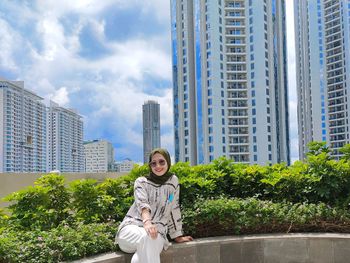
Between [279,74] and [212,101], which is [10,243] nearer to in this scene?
[212,101]

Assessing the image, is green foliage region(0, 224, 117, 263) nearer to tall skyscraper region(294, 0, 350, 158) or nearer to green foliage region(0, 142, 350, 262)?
green foliage region(0, 142, 350, 262)

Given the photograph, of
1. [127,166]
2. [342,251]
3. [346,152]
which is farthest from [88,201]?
[127,166]

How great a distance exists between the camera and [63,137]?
1646 inches

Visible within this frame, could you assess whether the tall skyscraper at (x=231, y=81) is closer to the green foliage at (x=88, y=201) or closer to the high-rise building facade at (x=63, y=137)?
the high-rise building facade at (x=63, y=137)

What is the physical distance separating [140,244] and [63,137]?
41325mm

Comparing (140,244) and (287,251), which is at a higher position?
(140,244)

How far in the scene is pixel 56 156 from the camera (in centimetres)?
4031

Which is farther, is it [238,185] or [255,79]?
[255,79]

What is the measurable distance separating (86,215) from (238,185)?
1.55 m

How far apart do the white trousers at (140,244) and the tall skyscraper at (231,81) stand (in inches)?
2090

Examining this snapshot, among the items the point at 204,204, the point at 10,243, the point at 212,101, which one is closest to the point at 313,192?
the point at 204,204

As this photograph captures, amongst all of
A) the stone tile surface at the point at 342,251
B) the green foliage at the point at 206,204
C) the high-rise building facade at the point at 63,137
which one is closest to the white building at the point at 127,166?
the green foliage at the point at 206,204

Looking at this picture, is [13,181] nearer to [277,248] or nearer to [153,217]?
[153,217]

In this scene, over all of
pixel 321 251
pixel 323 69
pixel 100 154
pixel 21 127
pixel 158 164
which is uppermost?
pixel 323 69
